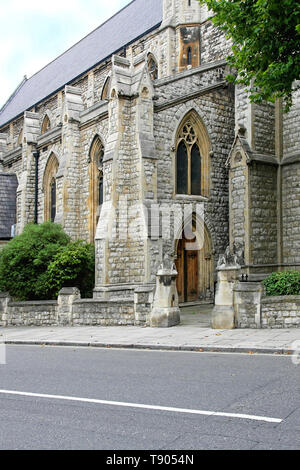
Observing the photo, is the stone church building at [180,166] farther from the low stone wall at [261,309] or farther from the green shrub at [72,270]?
the low stone wall at [261,309]

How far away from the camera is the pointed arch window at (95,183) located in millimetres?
21984

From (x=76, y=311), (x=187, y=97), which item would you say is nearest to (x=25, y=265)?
(x=76, y=311)

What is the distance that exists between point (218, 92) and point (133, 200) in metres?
6.03

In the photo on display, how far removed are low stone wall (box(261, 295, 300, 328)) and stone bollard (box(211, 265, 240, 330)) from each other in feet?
2.82

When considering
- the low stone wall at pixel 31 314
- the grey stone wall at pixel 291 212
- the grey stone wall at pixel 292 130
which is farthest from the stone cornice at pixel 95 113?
the low stone wall at pixel 31 314

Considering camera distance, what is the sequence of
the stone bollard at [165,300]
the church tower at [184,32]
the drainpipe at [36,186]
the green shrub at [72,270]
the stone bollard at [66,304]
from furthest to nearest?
1. the drainpipe at [36,186]
2. the church tower at [184,32]
3. the green shrub at [72,270]
4. the stone bollard at [66,304]
5. the stone bollard at [165,300]

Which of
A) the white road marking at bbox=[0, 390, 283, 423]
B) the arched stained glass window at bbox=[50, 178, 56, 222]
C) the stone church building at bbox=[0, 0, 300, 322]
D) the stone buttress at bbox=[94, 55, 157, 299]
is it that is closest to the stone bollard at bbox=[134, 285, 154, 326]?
the stone church building at bbox=[0, 0, 300, 322]

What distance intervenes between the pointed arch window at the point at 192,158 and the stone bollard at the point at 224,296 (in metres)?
7.30

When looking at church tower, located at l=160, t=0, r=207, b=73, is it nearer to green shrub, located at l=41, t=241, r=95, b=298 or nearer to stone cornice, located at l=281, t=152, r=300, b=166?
stone cornice, located at l=281, t=152, r=300, b=166

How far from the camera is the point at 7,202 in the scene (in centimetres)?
2891

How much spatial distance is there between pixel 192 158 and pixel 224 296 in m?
A: 8.63

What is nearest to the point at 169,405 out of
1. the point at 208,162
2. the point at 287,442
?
the point at 287,442

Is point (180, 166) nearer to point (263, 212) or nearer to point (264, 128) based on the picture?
point (264, 128)

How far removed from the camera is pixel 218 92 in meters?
20.4
